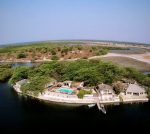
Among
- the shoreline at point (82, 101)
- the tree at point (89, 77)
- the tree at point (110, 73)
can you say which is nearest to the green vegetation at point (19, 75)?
the shoreline at point (82, 101)

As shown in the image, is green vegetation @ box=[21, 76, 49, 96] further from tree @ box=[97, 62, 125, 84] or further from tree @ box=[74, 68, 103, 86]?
tree @ box=[97, 62, 125, 84]

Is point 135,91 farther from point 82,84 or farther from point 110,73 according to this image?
point 82,84

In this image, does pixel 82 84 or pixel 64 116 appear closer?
pixel 64 116

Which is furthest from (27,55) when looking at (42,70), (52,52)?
(42,70)

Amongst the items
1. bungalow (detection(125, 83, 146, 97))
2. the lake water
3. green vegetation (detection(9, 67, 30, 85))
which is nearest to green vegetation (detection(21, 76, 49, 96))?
the lake water

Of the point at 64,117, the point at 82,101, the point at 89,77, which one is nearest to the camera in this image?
the point at 64,117

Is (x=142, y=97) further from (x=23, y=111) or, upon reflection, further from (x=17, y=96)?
(x=17, y=96)

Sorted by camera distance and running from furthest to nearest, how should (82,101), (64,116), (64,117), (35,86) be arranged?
(35,86) < (82,101) < (64,116) < (64,117)

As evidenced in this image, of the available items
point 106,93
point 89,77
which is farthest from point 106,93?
point 89,77

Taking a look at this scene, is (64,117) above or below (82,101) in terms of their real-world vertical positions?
below
